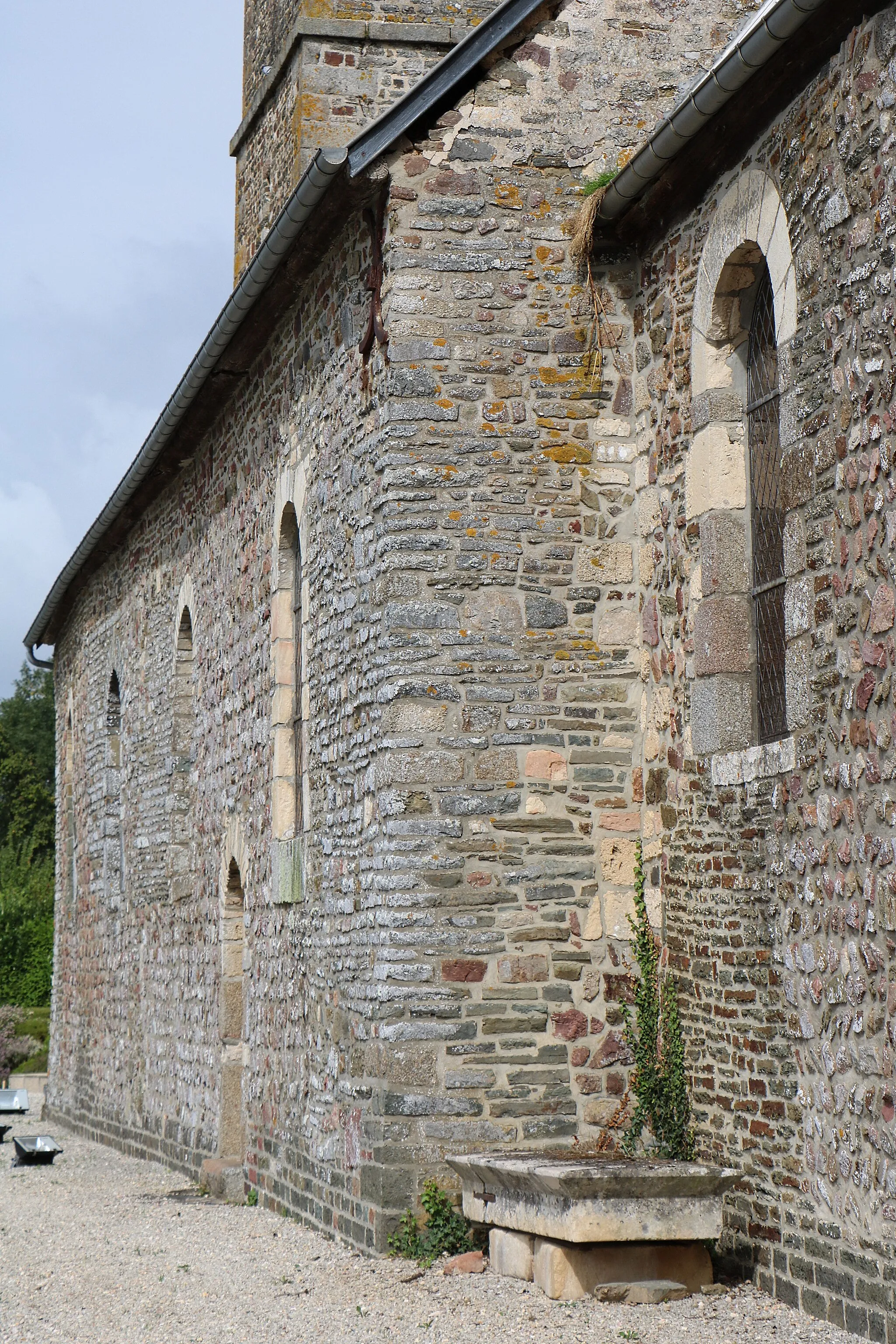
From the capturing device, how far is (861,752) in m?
5.73

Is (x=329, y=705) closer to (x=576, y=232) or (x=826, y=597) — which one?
(x=576, y=232)

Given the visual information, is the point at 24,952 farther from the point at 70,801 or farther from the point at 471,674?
the point at 471,674

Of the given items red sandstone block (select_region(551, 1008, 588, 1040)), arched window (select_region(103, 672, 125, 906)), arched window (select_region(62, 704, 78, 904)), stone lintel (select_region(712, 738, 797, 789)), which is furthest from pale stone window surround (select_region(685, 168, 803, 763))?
arched window (select_region(62, 704, 78, 904))

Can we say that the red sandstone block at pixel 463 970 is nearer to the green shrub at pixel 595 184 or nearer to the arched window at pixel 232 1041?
the arched window at pixel 232 1041

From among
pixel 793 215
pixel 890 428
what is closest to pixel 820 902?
pixel 890 428

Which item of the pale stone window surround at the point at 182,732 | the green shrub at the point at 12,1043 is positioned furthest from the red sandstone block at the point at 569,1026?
the green shrub at the point at 12,1043

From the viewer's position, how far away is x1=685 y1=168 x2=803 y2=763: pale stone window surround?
274 inches

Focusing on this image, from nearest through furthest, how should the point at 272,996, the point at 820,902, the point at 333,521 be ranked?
the point at 820,902 → the point at 333,521 → the point at 272,996

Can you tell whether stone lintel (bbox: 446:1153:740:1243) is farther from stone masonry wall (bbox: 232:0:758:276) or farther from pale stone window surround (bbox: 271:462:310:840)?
stone masonry wall (bbox: 232:0:758:276)

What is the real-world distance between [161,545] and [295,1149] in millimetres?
6590

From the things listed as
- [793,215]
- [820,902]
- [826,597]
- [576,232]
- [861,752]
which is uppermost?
[576,232]

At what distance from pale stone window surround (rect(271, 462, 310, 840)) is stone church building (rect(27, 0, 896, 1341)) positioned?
0.11 feet

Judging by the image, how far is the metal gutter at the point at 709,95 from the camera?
6.00 meters

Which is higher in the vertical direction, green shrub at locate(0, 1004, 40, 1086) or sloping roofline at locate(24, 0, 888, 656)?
sloping roofline at locate(24, 0, 888, 656)
